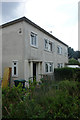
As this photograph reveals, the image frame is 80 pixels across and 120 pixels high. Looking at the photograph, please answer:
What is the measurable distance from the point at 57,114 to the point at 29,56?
6.89m

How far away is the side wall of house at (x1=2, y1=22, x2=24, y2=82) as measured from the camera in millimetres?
8541

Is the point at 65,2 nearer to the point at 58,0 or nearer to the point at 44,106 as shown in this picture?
the point at 58,0

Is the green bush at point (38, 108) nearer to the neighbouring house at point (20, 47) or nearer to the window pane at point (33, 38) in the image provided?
the neighbouring house at point (20, 47)

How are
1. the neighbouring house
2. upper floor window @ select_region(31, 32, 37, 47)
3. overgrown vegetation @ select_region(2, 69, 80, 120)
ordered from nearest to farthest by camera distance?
1. overgrown vegetation @ select_region(2, 69, 80, 120)
2. the neighbouring house
3. upper floor window @ select_region(31, 32, 37, 47)

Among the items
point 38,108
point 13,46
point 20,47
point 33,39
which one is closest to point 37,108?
point 38,108

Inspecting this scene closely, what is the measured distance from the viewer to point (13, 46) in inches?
358

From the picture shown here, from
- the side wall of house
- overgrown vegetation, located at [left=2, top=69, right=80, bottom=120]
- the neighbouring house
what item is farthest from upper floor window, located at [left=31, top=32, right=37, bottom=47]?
overgrown vegetation, located at [left=2, top=69, right=80, bottom=120]

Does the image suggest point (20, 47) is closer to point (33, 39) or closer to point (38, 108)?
point (33, 39)

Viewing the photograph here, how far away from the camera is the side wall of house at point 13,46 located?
854cm

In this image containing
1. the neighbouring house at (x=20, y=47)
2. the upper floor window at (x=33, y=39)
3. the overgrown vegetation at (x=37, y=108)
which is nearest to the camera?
the overgrown vegetation at (x=37, y=108)

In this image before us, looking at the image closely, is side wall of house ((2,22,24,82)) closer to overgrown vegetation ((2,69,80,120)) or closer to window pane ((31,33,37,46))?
window pane ((31,33,37,46))

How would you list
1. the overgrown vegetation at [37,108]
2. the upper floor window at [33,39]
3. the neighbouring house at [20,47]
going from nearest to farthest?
the overgrown vegetation at [37,108]
the neighbouring house at [20,47]
the upper floor window at [33,39]

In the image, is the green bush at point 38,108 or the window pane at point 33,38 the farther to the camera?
the window pane at point 33,38

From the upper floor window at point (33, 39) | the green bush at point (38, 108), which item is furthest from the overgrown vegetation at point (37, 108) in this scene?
the upper floor window at point (33, 39)
